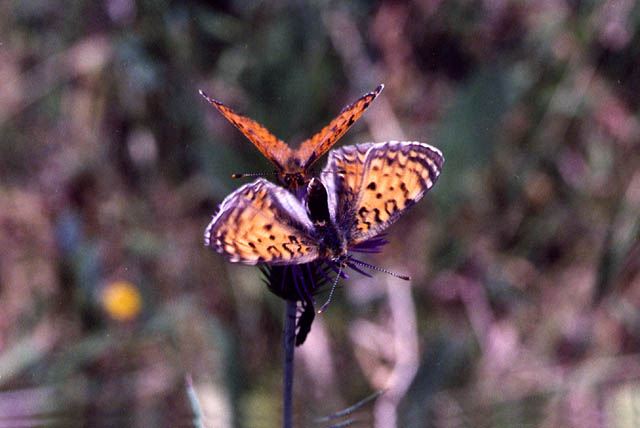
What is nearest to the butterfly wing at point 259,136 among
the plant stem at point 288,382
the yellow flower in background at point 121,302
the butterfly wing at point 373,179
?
the butterfly wing at point 373,179

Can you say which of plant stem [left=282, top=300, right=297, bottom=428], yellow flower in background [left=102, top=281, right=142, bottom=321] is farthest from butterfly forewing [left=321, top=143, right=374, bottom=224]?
yellow flower in background [left=102, top=281, right=142, bottom=321]

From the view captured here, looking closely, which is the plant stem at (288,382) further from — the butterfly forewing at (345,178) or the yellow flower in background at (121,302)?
the yellow flower in background at (121,302)

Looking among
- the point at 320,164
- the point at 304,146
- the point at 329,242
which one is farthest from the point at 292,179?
the point at 320,164

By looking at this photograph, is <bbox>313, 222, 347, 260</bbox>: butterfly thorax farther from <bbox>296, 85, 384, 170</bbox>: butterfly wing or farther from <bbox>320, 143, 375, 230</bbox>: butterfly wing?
<bbox>296, 85, 384, 170</bbox>: butterfly wing

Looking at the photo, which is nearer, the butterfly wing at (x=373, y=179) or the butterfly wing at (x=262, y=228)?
the butterfly wing at (x=262, y=228)

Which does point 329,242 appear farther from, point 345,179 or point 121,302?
point 121,302

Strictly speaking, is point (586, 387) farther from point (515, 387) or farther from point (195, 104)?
point (195, 104)

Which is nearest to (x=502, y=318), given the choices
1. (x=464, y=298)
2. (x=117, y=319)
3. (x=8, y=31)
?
(x=464, y=298)
